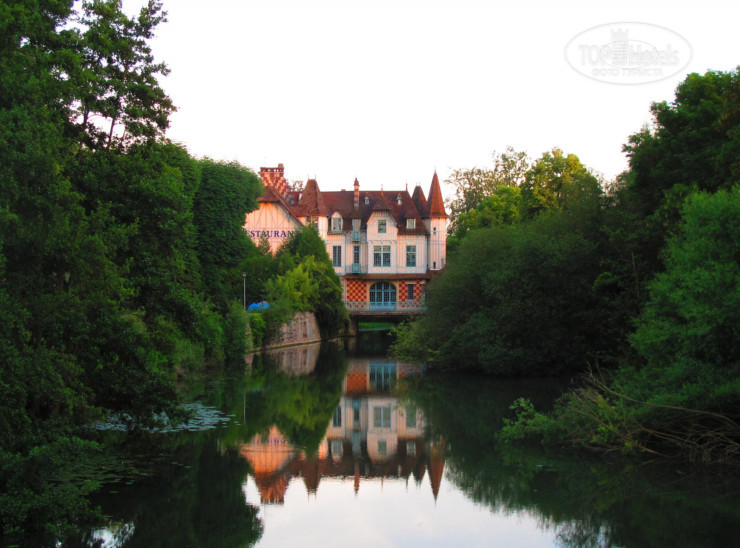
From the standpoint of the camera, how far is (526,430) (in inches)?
717

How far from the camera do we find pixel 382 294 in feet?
210

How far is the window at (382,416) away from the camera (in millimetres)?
21875

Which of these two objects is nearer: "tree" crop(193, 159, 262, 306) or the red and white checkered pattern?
"tree" crop(193, 159, 262, 306)

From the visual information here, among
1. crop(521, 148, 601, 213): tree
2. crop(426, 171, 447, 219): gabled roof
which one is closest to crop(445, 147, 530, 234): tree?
crop(426, 171, 447, 219): gabled roof

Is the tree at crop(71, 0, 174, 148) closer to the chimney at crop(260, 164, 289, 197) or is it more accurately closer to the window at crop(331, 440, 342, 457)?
the window at crop(331, 440, 342, 457)

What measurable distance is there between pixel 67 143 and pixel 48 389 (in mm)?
4911

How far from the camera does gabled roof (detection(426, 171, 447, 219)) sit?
63.0 metres

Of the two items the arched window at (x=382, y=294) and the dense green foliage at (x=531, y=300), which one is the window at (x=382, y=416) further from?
the arched window at (x=382, y=294)

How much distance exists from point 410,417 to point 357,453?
481 cm

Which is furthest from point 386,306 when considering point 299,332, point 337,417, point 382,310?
point 337,417

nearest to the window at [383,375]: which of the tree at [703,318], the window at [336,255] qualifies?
the tree at [703,318]

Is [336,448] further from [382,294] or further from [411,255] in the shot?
[382,294]

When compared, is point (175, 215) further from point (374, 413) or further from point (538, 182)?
point (538, 182)

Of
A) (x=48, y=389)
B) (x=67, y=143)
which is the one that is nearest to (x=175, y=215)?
(x=67, y=143)
